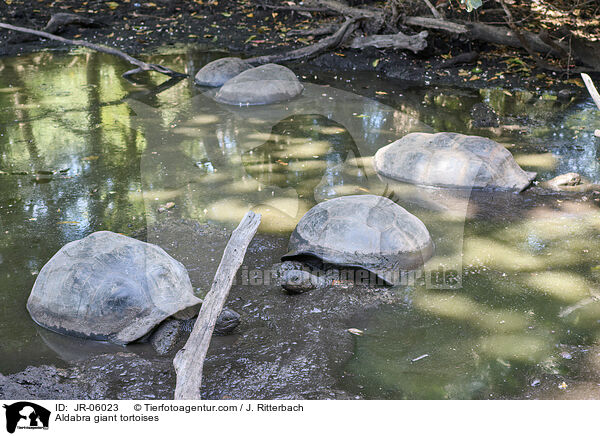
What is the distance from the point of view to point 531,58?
10.6 metres

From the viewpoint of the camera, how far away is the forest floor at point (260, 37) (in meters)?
10.1

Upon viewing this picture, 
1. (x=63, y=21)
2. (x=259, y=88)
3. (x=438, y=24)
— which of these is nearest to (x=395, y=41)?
(x=438, y=24)

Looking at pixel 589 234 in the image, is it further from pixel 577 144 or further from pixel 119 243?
pixel 119 243

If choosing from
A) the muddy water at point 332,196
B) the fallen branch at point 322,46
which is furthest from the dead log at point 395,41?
the muddy water at point 332,196

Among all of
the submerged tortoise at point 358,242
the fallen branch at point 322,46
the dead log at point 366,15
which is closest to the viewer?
the submerged tortoise at point 358,242

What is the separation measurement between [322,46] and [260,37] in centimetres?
208

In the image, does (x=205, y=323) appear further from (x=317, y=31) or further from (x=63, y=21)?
(x=63, y=21)

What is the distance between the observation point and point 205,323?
10.9 feet

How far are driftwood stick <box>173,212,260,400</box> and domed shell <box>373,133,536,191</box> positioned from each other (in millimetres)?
2837

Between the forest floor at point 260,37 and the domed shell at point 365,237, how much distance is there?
18.8 ft

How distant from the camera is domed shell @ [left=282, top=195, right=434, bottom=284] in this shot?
4.50 m

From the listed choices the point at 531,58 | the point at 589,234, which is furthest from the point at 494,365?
the point at 531,58
